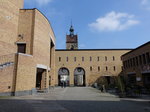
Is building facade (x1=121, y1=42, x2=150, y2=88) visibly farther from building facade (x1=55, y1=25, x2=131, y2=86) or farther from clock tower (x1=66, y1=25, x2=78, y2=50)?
clock tower (x1=66, y1=25, x2=78, y2=50)

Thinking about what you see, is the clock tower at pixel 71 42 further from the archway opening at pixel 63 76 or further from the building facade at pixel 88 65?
the archway opening at pixel 63 76

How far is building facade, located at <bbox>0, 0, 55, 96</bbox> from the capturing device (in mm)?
13402

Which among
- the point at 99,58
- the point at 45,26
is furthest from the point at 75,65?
the point at 45,26

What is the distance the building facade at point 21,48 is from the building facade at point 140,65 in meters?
12.8

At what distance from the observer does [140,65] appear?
21766mm

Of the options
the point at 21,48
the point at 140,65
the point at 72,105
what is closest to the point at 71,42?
the point at 140,65

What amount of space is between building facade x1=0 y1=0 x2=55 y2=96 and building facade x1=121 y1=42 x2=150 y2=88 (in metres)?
12.8

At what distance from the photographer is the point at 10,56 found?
13773 millimetres

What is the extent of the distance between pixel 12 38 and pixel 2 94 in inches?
303

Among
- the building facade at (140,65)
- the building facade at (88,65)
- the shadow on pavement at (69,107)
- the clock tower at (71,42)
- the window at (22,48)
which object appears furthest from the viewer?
the clock tower at (71,42)

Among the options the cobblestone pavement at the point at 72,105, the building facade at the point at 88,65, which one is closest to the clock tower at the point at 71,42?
the building facade at the point at 88,65

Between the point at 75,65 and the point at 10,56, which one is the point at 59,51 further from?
the point at 10,56

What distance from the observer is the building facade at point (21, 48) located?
13.4 meters

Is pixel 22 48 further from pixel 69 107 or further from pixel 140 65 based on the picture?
pixel 140 65
